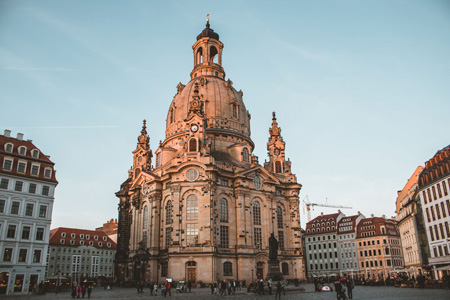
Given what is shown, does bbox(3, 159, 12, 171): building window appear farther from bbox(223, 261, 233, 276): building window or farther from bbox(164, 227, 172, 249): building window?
bbox(223, 261, 233, 276): building window

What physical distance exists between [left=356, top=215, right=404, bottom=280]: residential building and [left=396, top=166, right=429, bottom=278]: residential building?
60.6ft

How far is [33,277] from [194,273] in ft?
67.0

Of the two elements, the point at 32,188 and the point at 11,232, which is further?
the point at 32,188

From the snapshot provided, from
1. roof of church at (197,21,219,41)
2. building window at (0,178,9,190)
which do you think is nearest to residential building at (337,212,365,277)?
roof of church at (197,21,219,41)

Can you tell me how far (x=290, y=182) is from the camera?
228ft

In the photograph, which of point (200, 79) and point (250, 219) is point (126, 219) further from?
point (200, 79)

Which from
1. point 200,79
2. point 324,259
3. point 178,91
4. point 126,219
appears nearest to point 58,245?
point 126,219

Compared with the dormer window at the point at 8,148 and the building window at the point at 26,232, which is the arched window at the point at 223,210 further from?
the dormer window at the point at 8,148

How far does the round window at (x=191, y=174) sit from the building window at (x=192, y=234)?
6886mm

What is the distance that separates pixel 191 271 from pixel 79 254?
47.3 metres

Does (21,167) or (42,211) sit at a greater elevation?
(21,167)

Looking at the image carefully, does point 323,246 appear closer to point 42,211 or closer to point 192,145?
point 192,145

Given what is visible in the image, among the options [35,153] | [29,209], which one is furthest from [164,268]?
[35,153]

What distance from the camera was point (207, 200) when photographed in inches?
2162
